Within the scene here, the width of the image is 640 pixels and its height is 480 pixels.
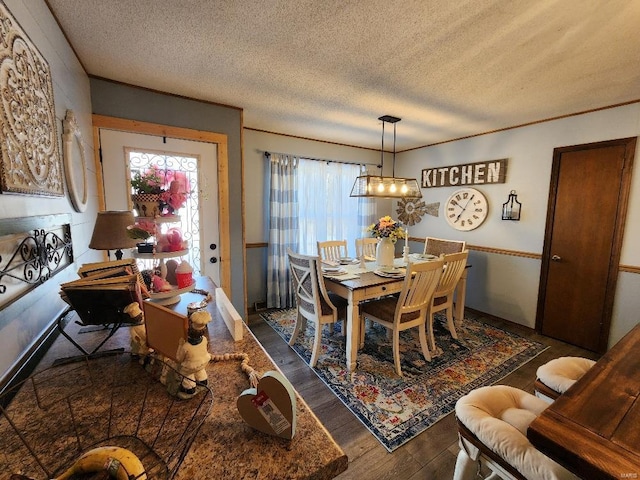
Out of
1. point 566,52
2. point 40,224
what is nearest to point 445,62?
point 566,52

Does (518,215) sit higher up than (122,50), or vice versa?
(122,50)

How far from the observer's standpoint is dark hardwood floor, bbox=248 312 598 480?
1548 mm

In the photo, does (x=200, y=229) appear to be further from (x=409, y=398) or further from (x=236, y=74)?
(x=409, y=398)

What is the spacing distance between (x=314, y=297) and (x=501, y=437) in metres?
1.61

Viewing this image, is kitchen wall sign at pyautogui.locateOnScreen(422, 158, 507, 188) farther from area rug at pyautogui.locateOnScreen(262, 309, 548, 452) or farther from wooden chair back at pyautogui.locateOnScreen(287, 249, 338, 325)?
wooden chair back at pyautogui.locateOnScreen(287, 249, 338, 325)

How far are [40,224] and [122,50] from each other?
1424 mm

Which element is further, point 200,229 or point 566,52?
point 200,229

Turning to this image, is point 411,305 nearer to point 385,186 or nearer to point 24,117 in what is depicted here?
point 385,186

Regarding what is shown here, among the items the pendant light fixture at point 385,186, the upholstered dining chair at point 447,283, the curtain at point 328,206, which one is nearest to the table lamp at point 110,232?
the pendant light fixture at point 385,186

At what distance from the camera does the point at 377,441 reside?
68.4 inches

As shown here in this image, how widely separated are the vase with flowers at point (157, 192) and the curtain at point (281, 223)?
242cm

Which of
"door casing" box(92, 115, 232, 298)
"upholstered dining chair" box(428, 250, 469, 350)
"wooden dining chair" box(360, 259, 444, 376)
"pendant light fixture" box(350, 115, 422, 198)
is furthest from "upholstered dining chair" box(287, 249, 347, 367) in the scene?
"pendant light fixture" box(350, 115, 422, 198)

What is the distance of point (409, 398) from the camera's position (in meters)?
2.09

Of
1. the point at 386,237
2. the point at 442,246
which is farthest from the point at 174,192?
the point at 442,246
